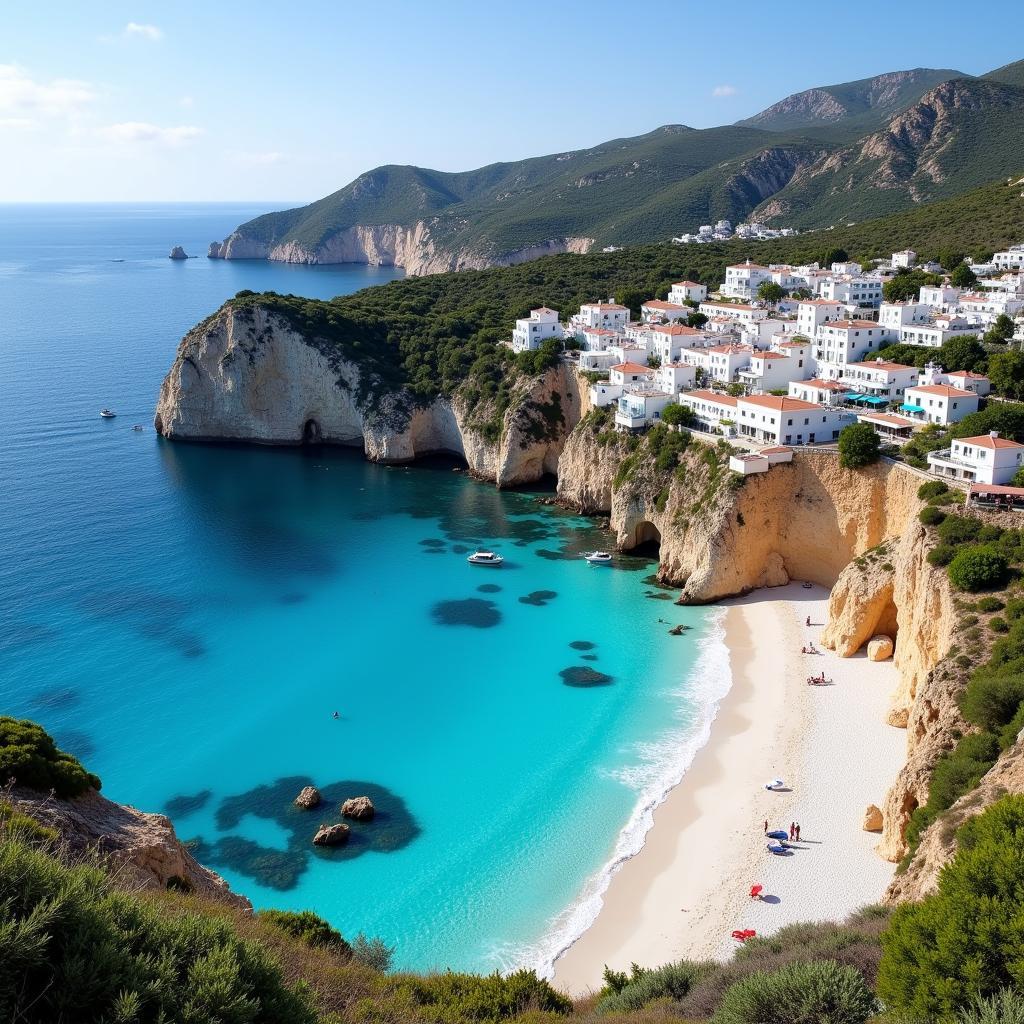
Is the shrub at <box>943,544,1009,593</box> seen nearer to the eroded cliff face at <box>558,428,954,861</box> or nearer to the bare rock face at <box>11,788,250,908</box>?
the eroded cliff face at <box>558,428,954,861</box>

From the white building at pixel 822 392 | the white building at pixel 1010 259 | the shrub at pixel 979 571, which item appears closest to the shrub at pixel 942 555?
A: the shrub at pixel 979 571

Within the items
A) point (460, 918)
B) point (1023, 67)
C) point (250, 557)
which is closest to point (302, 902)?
point (460, 918)

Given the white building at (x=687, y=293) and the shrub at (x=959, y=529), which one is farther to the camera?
the white building at (x=687, y=293)

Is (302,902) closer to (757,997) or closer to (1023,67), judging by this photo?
(757,997)

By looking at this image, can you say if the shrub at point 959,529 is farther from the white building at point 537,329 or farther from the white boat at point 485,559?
the white building at point 537,329

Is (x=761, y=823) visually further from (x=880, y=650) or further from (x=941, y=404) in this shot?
(x=941, y=404)

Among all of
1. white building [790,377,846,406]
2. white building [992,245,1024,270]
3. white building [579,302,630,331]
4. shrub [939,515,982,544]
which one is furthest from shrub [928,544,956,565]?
white building [992,245,1024,270]

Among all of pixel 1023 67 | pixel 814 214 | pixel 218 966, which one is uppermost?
pixel 1023 67
